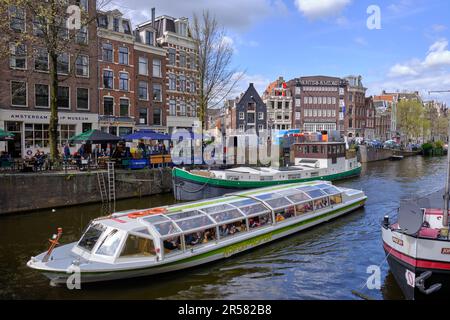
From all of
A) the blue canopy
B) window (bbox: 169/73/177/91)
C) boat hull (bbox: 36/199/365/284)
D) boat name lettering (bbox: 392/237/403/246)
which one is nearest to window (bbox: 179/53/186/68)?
window (bbox: 169/73/177/91)

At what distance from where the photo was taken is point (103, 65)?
3531 centimetres

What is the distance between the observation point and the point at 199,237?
12.6m

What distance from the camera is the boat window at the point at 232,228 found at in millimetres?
13344

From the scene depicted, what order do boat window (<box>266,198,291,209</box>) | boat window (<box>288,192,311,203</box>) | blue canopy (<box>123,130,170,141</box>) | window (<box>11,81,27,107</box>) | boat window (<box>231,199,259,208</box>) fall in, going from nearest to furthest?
boat window (<box>231,199,259,208</box>), boat window (<box>266,198,291,209</box>), boat window (<box>288,192,311,203</box>), blue canopy (<box>123,130,170,141</box>), window (<box>11,81,27,107</box>)

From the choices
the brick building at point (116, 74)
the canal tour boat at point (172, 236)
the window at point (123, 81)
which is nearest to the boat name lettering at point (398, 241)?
the canal tour boat at point (172, 236)

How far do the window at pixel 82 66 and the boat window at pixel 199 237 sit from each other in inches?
999

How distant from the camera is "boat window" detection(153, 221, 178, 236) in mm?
11664

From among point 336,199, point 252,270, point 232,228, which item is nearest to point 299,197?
point 336,199

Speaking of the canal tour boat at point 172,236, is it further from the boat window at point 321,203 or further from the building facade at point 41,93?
the building facade at point 41,93

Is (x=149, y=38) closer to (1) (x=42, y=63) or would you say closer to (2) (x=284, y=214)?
(1) (x=42, y=63)

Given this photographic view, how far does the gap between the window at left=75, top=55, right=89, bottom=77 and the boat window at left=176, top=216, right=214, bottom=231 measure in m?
25.0

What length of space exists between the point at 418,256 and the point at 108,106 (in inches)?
1257

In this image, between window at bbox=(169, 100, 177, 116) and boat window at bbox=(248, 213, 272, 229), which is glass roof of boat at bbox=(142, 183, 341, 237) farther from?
window at bbox=(169, 100, 177, 116)
